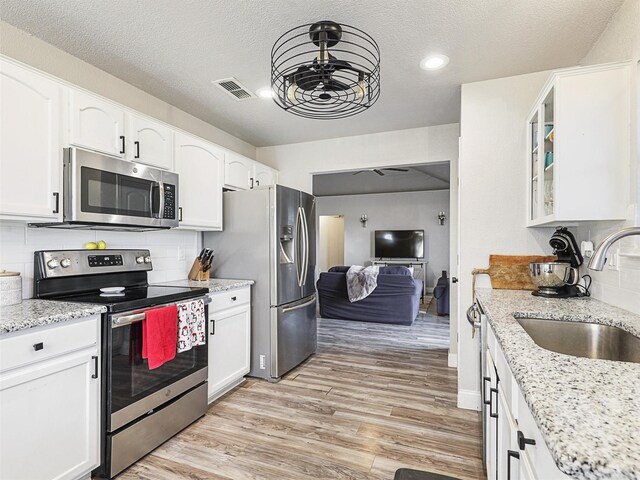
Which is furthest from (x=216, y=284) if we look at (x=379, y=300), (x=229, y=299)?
(x=379, y=300)

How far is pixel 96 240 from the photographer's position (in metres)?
2.46

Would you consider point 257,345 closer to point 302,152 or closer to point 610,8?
point 302,152

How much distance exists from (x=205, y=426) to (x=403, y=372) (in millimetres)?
1858

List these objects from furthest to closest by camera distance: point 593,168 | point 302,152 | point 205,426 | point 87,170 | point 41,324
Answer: point 302,152 → point 205,426 → point 87,170 → point 593,168 → point 41,324

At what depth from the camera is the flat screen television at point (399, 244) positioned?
28.8ft

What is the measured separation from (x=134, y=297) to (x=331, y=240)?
8.22m

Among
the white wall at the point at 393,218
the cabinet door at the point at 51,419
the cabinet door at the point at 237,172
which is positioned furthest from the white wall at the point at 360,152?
the white wall at the point at 393,218

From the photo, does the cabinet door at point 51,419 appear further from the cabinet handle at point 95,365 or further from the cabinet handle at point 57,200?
the cabinet handle at point 57,200

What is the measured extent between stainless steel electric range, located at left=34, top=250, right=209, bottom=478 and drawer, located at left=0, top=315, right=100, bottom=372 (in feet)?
0.29

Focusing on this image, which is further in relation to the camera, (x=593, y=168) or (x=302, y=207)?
(x=302, y=207)

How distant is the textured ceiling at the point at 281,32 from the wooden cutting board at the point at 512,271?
4.47 ft

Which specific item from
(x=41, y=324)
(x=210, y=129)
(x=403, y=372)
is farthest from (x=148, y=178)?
(x=403, y=372)

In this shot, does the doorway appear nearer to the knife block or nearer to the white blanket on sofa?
the white blanket on sofa

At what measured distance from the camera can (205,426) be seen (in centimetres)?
239
